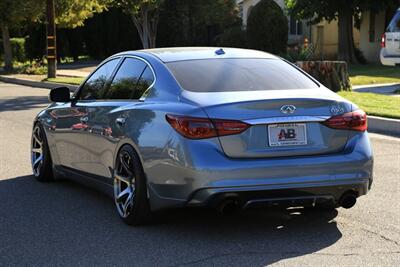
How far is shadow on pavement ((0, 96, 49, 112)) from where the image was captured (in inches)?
654

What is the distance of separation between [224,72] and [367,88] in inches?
523

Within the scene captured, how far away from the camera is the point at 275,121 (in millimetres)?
5078

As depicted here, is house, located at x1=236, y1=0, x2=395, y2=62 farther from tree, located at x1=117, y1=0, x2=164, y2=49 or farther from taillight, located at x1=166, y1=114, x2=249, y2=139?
taillight, located at x1=166, y1=114, x2=249, y2=139

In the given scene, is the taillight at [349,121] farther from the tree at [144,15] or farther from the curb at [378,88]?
the tree at [144,15]

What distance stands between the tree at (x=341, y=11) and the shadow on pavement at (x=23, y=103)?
13926 millimetres

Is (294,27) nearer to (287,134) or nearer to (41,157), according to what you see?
(41,157)

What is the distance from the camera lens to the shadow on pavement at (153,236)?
192 inches

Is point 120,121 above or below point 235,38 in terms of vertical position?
below

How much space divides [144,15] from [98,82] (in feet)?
84.2

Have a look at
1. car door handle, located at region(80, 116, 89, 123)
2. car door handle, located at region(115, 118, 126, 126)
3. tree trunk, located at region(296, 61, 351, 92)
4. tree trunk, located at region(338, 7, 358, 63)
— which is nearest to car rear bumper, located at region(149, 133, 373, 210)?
car door handle, located at region(115, 118, 126, 126)

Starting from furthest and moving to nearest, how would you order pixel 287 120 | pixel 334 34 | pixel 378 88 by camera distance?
pixel 334 34
pixel 378 88
pixel 287 120

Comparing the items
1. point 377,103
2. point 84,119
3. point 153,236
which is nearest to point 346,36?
point 377,103

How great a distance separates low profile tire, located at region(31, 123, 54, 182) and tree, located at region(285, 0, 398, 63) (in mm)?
22498

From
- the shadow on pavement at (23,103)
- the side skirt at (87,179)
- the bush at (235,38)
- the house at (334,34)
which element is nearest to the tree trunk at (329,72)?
the shadow on pavement at (23,103)
